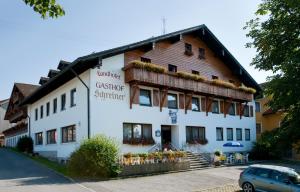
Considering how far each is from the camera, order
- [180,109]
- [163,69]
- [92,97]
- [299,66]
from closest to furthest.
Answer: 1. [299,66]
2. [92,97]
3. [163,69]
4. [180,109]

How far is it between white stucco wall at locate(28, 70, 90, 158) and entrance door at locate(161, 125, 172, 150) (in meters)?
6.72

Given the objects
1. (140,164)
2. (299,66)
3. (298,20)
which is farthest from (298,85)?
(140,164)

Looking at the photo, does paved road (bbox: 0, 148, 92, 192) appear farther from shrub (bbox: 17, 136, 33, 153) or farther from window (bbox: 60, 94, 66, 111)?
shrub (bbox: 17, 136, 33, 153)

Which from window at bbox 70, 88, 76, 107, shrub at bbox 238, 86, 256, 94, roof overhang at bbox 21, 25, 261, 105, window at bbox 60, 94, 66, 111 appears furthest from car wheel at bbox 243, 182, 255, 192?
shrub at bbox 238, 86, 256, 94

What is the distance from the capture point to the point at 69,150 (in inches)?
1136

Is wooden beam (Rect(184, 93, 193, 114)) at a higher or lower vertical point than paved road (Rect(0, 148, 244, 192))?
higher

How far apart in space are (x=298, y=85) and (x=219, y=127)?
64.8 ft

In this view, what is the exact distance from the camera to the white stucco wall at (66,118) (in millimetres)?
26906

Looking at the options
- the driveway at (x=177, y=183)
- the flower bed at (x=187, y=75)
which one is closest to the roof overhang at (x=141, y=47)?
the flower bed at (x=187, y=75)

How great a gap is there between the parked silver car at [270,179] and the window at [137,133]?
10641 mm

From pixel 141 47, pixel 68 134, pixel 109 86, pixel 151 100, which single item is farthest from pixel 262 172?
pixel 68 134

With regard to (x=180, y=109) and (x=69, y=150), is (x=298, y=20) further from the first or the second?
(x=69, y=150)

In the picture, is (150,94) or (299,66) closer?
→ (299,66)

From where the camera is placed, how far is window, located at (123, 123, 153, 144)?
27625 mm
